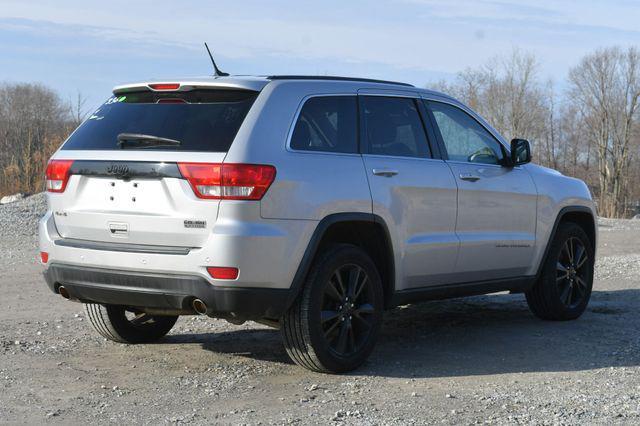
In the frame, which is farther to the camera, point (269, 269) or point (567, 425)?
point (269, 269)

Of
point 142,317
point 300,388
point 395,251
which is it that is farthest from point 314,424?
point 142,317

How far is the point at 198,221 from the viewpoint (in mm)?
5570

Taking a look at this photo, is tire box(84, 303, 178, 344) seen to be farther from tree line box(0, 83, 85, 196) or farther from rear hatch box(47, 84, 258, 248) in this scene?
tree line box(0, 83, 85, 196)

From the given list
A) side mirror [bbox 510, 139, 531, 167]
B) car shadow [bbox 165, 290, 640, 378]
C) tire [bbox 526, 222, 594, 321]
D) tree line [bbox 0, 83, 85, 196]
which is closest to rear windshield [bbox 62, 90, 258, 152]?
car shadow [bbox 165, 290, 640, 378]

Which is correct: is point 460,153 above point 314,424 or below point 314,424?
above

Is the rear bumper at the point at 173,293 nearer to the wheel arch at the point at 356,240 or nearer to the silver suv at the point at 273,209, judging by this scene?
the silver suv at the point at 273,209

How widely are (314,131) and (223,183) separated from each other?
0.91 meters

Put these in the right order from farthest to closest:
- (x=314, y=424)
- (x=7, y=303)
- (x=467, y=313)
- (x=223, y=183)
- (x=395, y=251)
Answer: (x=7, y=303), (x=467, y=313), (x=395, y=251), (x=223, y=183), (x=314, y=424)

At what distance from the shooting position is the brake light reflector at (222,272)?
5.52 m

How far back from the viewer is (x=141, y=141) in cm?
593

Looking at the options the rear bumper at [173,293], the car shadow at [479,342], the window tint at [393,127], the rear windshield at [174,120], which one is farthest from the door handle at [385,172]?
the car shadow at [479,342]

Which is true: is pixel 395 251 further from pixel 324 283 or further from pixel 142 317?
pixel 142 317

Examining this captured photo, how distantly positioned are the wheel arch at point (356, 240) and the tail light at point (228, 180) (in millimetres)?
533

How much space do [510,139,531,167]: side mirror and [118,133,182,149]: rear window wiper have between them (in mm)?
3109
